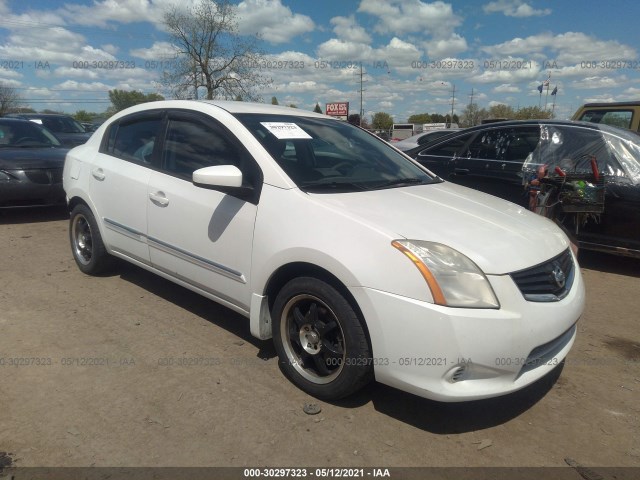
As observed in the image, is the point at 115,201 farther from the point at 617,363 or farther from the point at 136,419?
the point at 617,363

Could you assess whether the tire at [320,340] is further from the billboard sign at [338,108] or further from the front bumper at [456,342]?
the billboard sign at [338,108]

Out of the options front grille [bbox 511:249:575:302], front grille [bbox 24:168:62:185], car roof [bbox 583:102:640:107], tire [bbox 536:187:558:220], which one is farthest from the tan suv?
front grille [bbox 24:168:62:185]

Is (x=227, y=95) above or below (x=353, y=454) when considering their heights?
above

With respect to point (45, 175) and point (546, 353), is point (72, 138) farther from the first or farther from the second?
point (546, 353)

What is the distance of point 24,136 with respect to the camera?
802 centimetres

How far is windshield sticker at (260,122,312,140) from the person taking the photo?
338 cm

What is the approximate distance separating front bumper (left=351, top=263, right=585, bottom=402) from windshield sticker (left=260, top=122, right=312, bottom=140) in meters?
1.39

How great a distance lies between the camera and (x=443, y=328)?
229 centimetres

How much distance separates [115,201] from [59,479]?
8.16ft

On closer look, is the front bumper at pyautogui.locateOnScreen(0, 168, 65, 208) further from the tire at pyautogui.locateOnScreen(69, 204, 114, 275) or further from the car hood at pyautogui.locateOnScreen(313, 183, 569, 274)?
the car hood at pyautogui.locateOnScreen(313, 183, 569, 274)

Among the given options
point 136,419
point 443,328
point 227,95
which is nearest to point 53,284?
point 136,419

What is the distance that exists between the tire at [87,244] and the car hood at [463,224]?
268cm

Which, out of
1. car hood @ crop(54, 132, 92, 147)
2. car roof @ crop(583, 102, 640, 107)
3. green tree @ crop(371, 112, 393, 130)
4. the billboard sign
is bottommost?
car hood @ crop(54, 132, 92, 147)

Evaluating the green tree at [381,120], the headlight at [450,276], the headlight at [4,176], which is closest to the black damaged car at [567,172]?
the headlight at [450,276]
